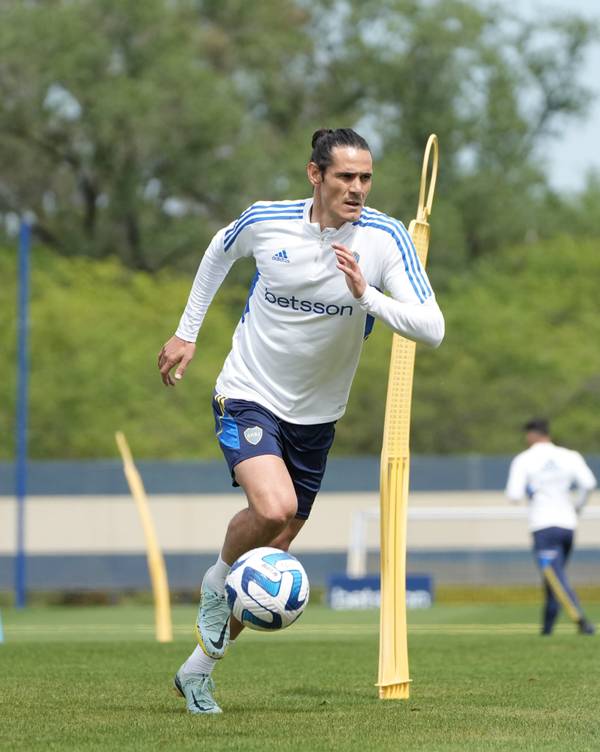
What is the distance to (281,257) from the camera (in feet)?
23.2

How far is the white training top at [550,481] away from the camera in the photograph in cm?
1591

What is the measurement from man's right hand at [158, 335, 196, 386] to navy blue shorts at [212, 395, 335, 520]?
0.22 metres

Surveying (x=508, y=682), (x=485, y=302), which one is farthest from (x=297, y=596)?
(x=485, y=302)

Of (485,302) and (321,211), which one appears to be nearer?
(321,211)

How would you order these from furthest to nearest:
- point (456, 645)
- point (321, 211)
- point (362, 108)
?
point (362, 108), point (456, 645), point (321, 211)

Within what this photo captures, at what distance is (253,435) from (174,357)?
572 millimetres

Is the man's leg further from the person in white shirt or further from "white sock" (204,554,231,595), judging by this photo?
the person in white shirt

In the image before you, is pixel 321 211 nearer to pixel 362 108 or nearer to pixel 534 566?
pixel 534 566

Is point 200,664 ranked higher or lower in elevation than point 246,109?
lower

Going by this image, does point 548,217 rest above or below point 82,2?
below

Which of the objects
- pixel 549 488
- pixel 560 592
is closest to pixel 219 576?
pixel 560 592

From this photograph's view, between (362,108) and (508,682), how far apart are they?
4245cm

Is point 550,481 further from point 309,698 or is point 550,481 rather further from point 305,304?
point 305,304

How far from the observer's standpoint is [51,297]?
37469 millimetres
